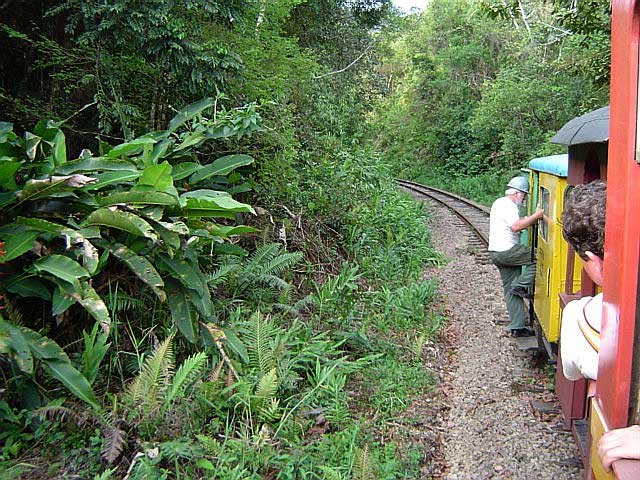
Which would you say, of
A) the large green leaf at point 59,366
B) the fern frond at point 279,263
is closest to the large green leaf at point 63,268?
the large green leaf at point 59,366

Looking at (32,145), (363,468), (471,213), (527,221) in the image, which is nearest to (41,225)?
(32,145)

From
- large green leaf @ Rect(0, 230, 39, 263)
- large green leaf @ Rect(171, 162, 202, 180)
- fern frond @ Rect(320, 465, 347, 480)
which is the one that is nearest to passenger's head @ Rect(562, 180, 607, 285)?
fern frond @ Rect(320, 465, 347, 480)

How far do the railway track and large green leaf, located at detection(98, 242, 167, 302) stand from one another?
8660mm

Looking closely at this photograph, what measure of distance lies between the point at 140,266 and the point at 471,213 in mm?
14755

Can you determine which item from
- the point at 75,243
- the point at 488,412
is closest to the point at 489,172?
the point at 488,412

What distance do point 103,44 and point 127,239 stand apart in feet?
8.06

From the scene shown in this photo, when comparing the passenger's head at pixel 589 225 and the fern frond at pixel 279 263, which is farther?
the fern frond at pixel 279 263

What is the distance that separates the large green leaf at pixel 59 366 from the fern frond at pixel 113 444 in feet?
0.64

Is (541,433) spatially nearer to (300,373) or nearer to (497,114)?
(300,373)

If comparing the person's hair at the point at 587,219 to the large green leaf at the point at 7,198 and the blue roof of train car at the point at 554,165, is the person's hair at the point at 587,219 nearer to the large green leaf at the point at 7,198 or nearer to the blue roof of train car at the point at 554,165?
the blue roof of train car at the point at 554,165

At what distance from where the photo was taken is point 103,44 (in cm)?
618

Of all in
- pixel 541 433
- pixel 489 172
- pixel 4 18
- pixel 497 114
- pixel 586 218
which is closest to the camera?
pixel 586 218

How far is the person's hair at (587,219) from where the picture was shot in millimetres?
2035

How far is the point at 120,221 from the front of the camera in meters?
4.45
